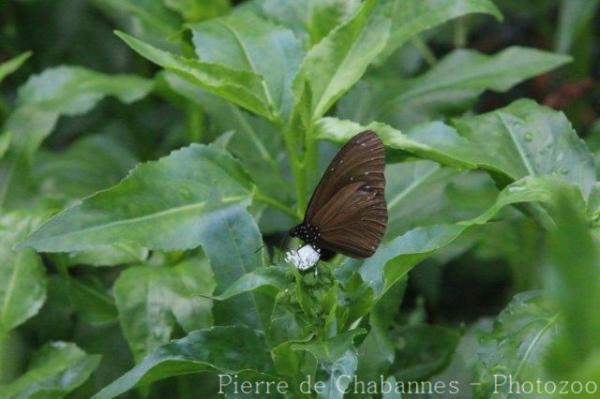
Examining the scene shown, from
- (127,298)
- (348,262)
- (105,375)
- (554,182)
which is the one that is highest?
(554,182)

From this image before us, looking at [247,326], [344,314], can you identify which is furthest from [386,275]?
[247,326]

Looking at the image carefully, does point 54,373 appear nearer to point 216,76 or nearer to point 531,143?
point 216,76

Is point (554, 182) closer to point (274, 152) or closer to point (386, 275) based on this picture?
point (386, 275)

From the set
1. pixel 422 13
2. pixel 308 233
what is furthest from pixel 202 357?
pixel 422 13

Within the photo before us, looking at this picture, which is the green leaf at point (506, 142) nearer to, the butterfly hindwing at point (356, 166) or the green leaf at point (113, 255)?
the butterfly hindwing at point (356, 166)

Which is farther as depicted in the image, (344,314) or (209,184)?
(209,184)

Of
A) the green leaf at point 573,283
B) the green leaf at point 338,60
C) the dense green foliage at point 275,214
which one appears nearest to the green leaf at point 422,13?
the dense green foliage at point 275,214
